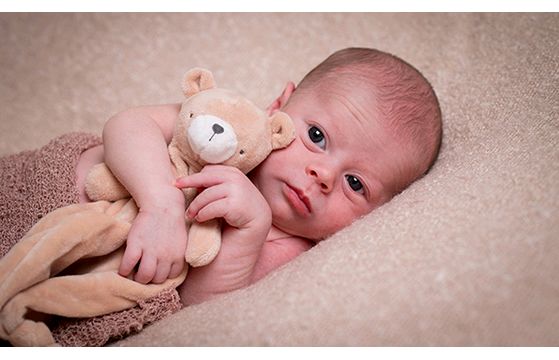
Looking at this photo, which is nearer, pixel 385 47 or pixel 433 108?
pixel 433 108

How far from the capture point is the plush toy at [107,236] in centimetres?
97

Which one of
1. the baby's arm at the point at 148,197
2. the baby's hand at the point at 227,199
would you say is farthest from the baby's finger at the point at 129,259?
the baby's hand at the point at 227,199

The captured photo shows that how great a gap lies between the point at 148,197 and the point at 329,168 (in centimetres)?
35

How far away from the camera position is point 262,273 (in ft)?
4.06

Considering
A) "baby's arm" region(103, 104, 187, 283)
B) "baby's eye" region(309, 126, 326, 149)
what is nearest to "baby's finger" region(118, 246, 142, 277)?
"baby's arm" region(103, 104, 187, 283)

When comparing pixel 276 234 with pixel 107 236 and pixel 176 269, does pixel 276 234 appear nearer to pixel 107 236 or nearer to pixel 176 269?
pixel 176 269

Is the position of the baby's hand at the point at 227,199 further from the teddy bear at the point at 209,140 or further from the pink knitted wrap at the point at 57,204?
the pink knitted wrap at the point at 57,204

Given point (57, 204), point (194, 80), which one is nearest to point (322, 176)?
point (194, 80)

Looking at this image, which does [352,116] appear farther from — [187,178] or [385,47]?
[385,47]

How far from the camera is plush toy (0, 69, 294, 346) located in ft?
3.19

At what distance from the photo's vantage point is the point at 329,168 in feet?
3.97
